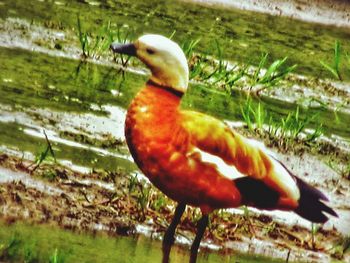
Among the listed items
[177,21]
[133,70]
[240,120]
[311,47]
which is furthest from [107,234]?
[311,47]

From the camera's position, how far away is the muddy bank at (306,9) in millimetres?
17047

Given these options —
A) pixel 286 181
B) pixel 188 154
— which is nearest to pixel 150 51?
pixel 188 154

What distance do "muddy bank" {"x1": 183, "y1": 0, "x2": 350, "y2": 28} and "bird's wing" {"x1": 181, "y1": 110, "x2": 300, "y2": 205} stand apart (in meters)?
11.5

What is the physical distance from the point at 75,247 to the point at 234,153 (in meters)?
0.83

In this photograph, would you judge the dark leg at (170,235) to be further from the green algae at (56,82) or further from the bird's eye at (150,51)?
the green algae at (56,82)

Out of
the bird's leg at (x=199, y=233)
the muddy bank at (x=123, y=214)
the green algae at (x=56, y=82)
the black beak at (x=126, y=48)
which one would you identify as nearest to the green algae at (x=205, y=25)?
the green algae at (x=56, y=82)

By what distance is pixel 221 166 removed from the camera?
5074 mm

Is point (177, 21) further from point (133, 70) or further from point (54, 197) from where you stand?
point (54, 197)

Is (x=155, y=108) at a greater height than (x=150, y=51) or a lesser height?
lesser

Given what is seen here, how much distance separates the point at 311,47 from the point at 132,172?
26.3ft

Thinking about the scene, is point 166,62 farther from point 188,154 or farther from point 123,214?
point 123,214

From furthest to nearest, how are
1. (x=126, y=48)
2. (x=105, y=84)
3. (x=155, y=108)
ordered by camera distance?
(x=105, y=84)
(x=126, y=48)
(x=155, y=108)

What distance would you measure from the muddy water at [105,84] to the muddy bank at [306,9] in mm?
393

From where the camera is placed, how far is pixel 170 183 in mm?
4945
